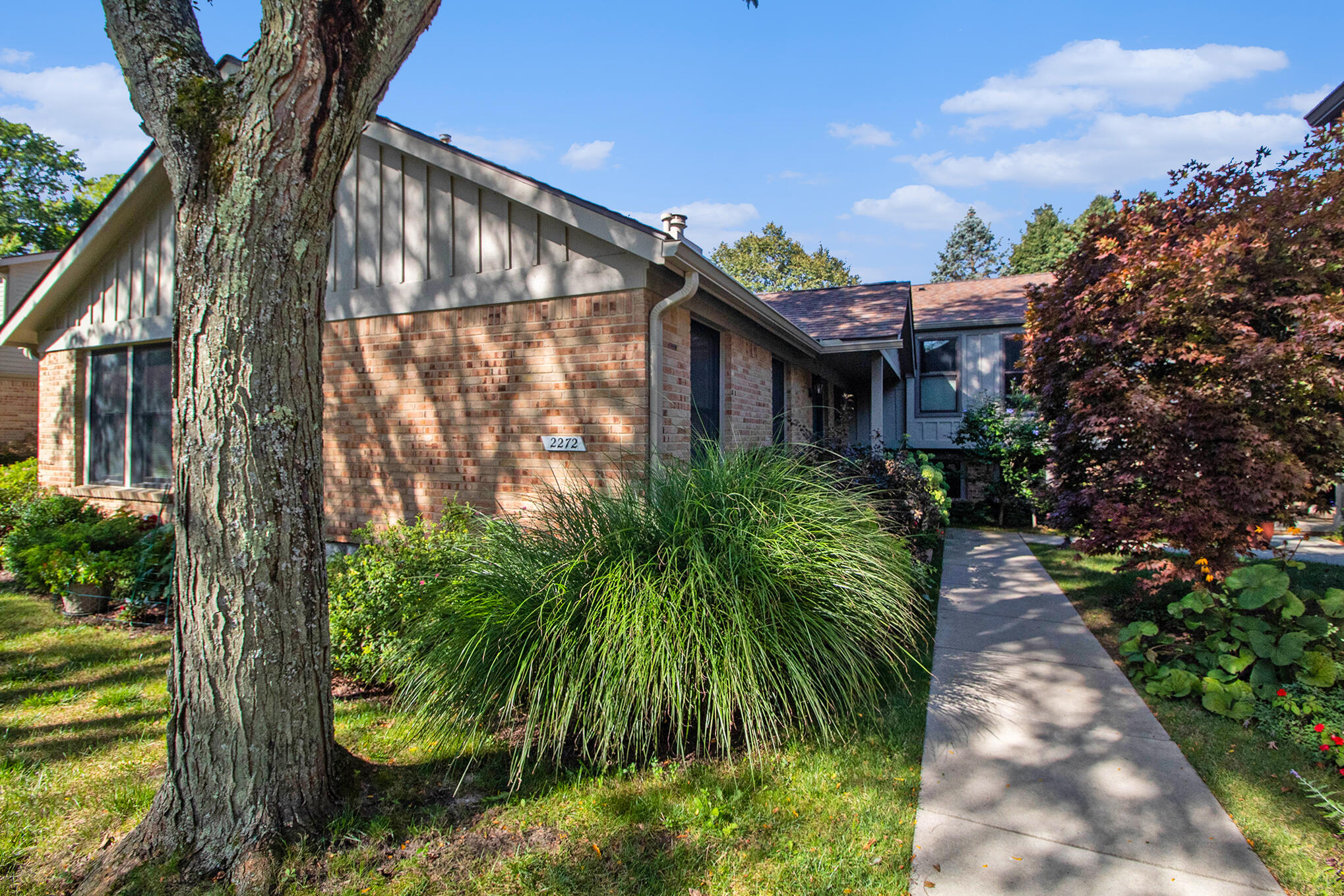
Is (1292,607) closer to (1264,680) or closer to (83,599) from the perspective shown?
(1264,680)

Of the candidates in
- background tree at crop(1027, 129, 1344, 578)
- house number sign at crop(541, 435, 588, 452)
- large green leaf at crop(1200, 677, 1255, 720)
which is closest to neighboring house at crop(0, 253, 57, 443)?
house number sign at crop(541, 435, 588, 452)

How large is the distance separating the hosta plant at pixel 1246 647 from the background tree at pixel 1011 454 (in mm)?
7633

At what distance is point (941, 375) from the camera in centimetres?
1505

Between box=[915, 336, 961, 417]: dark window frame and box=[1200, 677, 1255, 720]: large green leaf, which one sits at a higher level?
box=[915, 336, 961, 417]: dark window frame

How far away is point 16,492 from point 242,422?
10326 mm

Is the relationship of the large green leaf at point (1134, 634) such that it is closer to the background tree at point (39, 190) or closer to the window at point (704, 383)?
the window at point (704, 383)

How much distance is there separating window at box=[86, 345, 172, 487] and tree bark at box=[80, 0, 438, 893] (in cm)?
681

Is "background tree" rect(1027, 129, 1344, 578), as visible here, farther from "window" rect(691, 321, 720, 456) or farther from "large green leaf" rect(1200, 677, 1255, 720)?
"window" rect(691, 321, 720, 456)

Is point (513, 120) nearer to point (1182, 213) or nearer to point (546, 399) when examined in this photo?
point (546, 399)

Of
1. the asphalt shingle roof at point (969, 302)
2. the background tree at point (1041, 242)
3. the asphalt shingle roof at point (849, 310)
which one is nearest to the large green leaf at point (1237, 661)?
the asphalt shingle roof at point (849, 310)

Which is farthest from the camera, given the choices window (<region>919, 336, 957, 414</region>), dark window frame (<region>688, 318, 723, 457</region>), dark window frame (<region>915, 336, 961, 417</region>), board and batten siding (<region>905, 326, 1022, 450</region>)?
window (<region>919, 336, 957, 414</region>)

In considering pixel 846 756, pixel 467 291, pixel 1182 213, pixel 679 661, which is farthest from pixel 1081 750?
pixel 467 291

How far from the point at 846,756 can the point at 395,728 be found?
2531 millimetres

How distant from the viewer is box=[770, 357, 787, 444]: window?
8.78m
